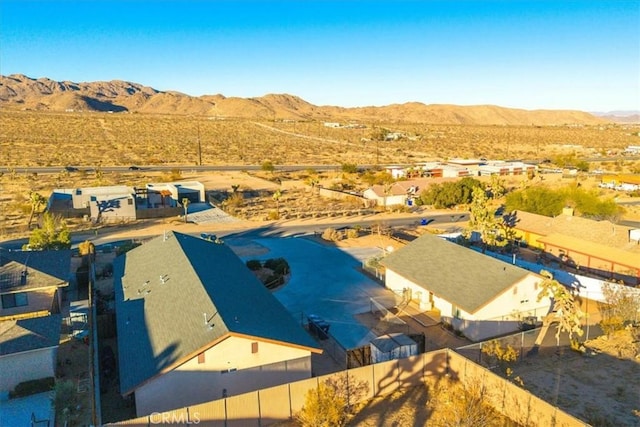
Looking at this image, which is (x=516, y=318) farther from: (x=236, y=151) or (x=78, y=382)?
(x=236, y=151)

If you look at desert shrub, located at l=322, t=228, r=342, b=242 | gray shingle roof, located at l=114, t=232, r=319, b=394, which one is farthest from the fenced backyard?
desert shrub, located at l=322, t=228, r=342, b=242

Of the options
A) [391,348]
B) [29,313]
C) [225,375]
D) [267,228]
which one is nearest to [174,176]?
[267,228]

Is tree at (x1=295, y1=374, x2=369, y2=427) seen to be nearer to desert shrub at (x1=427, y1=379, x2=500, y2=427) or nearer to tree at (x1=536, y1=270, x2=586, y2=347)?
desert shrub at (x1=427, y1=379, x2=500, y2=427)

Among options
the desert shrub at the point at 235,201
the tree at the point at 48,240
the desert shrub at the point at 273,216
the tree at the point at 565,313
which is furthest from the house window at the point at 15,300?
the desert shrub at the point at 235,201

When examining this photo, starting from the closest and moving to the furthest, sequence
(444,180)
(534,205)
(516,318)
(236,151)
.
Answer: (516,318), (534,205), (444,180), (236,151)

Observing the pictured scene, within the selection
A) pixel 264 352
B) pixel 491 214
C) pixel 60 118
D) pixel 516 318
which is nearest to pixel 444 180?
pixel 491 214

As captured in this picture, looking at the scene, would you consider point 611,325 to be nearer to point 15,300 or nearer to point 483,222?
point 483,222

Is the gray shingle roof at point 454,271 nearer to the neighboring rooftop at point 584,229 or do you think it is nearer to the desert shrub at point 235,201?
the neighboring rooftop at point 584,229
